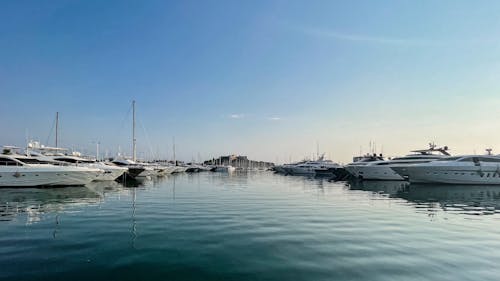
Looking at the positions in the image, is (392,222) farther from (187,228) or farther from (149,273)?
(149,273)

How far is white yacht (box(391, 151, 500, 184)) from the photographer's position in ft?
141

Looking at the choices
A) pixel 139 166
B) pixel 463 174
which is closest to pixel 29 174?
pixel 139 166

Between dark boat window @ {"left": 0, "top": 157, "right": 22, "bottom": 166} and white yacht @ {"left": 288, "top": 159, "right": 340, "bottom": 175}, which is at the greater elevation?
dark boat window @ {"left": 0, "top": 157, "right": 22, "bottom": 166}

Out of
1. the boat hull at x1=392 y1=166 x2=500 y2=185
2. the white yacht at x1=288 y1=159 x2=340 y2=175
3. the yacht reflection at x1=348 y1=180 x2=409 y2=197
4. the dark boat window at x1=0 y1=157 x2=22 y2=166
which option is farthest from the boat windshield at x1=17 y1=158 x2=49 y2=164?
the white yacht at x1=288 y1=159 x2=340 y2=175

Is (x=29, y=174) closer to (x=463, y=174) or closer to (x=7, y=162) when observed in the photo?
(x=7, y=162)

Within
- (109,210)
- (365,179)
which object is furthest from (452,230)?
(365,179)

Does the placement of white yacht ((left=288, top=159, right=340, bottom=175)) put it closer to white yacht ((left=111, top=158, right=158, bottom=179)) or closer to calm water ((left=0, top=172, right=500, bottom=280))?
white yacht ((left=111, top=158, right=158, bottom=179))

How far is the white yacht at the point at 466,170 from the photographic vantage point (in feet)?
141

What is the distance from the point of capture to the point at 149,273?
7.58 meters

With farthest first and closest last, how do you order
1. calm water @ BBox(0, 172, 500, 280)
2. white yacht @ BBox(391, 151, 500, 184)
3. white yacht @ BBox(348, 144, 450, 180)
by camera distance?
white yacht @ BBox(348, 144, 450, 180) < white yacht @ BBox(391, 151, 500, 184) < calm water @ BBox(0, 172, 500, 280)

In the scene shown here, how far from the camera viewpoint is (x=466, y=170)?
1686 inches

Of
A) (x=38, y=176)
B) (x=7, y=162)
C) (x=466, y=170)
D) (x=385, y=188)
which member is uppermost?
(x=7, y=162)

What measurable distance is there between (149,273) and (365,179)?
2280 inches

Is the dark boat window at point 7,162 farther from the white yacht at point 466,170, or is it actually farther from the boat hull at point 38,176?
the white yacht at point 466,170
